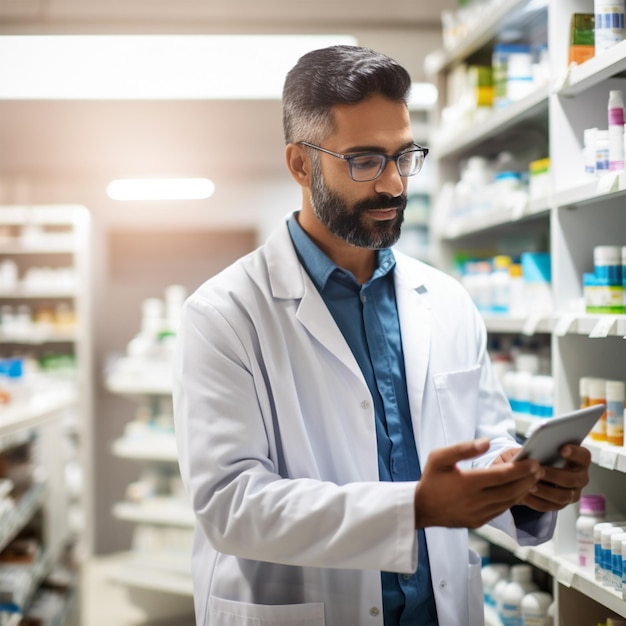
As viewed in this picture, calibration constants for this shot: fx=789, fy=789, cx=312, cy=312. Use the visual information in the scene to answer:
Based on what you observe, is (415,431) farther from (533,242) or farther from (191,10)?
(191,10)

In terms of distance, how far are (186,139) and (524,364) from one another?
441 cm

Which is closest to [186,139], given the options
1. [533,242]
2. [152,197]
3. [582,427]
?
[152,197]

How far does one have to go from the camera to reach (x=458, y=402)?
1951 millimetres

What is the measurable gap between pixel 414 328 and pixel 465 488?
642mm

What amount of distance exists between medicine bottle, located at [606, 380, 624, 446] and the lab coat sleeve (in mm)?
1066

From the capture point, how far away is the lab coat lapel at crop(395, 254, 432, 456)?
73.9 inches

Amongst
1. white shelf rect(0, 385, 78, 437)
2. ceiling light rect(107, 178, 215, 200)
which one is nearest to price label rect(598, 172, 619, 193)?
white shelf rect(0, 385, 78, 437)

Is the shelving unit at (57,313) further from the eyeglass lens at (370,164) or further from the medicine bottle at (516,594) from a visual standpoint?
the eyeglass lens at (370,164)

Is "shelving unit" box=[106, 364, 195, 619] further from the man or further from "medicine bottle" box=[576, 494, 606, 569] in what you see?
the man

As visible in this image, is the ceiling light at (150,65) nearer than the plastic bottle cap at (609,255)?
No

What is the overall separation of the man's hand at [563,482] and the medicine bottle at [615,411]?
0.67 metres

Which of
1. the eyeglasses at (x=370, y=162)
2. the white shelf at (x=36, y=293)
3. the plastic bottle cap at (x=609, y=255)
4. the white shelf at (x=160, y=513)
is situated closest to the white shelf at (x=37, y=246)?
the white shelf at (x=36, y=293)

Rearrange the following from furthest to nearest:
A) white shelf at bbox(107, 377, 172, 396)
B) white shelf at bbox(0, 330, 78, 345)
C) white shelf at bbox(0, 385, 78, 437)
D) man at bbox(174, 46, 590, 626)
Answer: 1. white shelf at bbox(0, 330, 78, 345)
2. white shelf at bbox(107, 377, 172, 396)
3. white shelf at bbox(0, 385, 78, 437)
4. man at bbox(174, 46, 590, 626)

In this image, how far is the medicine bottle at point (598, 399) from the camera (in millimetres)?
2375
